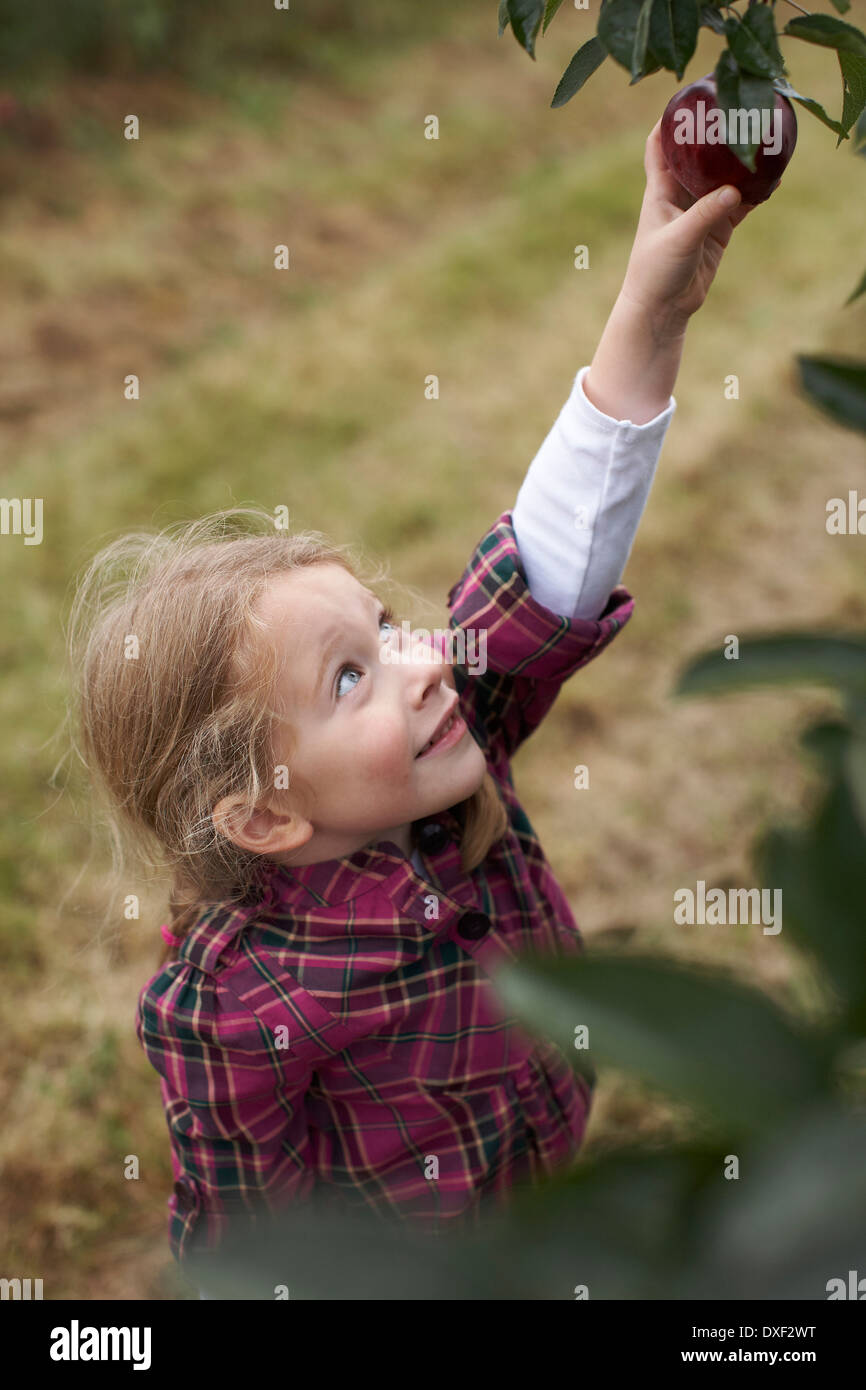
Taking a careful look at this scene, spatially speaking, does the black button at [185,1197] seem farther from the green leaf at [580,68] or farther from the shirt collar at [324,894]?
the green leaf at [580,68]

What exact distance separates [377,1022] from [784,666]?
57 centimetres

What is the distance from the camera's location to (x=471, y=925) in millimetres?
957

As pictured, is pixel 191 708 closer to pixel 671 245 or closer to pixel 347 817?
pixel 347 817

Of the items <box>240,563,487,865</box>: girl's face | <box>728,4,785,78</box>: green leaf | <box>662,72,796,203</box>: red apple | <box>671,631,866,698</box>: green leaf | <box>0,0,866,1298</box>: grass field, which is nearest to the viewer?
<box>671,631,866,698</box>: green leaf

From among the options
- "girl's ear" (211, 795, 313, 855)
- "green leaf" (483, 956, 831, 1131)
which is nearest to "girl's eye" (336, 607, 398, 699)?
"girl's ear" (211, 795, 313, 855)

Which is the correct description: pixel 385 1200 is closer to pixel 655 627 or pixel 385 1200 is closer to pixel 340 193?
pixel 655 627

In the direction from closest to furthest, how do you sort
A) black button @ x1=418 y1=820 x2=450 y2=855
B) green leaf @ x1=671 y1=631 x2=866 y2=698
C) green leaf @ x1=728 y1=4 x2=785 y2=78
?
green leaf @ x1=671 y1=631 x2=866 y2=698, green leaf @ x1=728 y1=4 x2=785 y2=78, black button @ x1=418 y1=820 x2=450 y2=855

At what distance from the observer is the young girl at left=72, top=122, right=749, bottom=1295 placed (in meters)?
0.88

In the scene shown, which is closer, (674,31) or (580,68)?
(674,31)

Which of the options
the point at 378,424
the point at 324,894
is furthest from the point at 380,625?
the point at 378,424

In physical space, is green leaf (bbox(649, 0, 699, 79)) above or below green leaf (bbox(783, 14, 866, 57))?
below

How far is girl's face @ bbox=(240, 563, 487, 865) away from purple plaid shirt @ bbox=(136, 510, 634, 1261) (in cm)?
7

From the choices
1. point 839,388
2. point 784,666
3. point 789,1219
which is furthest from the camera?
point 839,388

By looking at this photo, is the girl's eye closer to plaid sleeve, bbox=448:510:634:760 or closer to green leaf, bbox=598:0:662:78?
plaid sleeve, bbox=448:510:634:760
